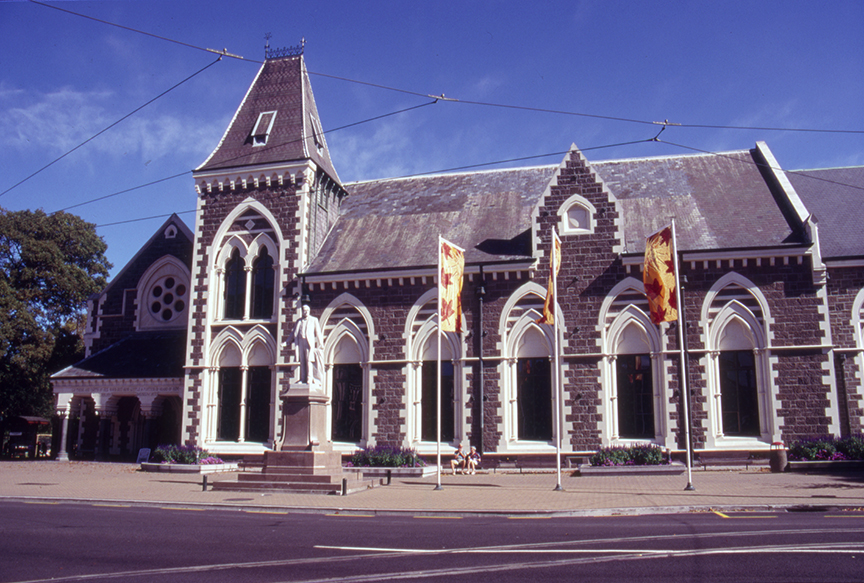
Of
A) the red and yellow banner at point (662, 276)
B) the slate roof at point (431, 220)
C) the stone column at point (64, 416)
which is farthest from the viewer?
the stone column at point (64, 416)

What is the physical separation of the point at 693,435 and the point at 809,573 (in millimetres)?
16456

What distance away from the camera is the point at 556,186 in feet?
82.7

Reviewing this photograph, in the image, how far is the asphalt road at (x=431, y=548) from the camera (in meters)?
7.34

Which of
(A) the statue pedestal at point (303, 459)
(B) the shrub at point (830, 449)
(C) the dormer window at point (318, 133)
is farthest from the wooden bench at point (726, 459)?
(C) the dormer window at point (318, 133)

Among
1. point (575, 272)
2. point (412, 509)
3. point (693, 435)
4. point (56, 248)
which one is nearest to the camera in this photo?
point (412, 509)

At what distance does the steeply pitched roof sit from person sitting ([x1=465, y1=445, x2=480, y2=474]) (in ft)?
45.1

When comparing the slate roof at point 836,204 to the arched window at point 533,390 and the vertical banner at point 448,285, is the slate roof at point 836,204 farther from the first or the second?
the vertical banner at point 448,285

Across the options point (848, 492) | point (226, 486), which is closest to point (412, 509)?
point (226, 486)

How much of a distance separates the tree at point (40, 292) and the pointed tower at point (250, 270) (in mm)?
16974

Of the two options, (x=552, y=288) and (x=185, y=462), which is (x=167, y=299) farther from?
(x=552, y=288)

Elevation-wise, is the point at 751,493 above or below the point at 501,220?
below

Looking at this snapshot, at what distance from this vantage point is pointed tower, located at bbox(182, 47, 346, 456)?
26.5 meters

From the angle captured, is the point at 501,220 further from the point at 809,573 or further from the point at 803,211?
the point at 809,573

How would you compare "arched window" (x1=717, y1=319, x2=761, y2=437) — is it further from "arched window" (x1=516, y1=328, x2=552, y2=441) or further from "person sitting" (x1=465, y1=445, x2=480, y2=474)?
"person sitting" (x1=465, y1=445, x2=480, y2=474)
